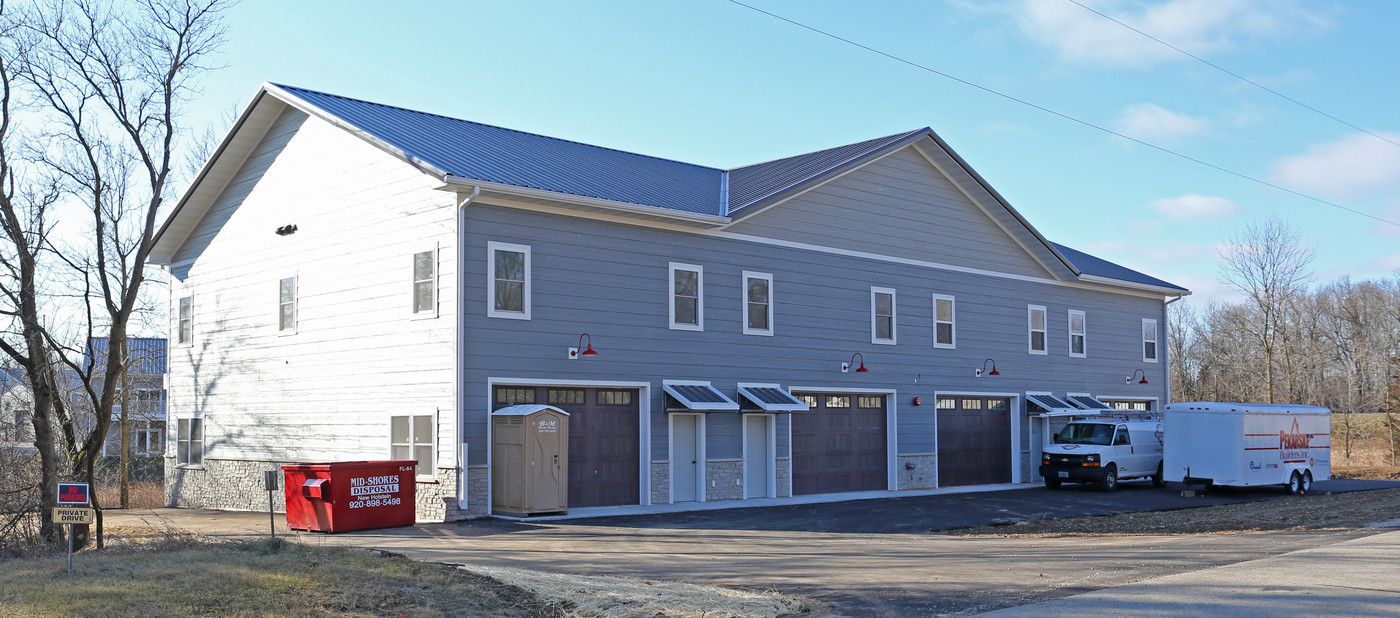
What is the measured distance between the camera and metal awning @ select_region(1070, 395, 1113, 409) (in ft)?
104

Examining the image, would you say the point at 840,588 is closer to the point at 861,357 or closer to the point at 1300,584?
the point at 1300,584

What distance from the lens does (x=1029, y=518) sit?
69.2ft

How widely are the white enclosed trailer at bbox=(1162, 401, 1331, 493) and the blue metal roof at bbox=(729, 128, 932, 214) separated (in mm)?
9155

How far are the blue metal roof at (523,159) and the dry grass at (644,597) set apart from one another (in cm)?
940

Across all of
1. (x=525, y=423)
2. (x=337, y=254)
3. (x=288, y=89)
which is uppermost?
(x=288, y=89)

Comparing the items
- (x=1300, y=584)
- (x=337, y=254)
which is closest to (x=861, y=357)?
(x=337, y=254)

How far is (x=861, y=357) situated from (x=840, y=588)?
48.6 feet

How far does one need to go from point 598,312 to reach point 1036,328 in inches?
588

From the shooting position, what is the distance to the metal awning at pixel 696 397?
22391mm

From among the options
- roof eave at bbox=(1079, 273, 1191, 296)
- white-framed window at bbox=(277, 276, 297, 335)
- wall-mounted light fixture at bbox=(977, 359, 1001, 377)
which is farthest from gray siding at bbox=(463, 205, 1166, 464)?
white-framed window at bbox=(277, 276, 297, 335)

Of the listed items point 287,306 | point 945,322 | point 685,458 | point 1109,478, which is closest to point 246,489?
point 287,306

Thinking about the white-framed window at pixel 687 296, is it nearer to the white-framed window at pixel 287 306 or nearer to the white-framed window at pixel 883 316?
the white-framed window at pixel 883 316

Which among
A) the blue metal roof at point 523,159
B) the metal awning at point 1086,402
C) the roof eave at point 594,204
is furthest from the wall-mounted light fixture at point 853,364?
the metal awning at point 1086,402

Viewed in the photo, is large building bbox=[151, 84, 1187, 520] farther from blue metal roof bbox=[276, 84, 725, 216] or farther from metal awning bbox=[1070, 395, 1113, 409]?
metal awning bbox=[1070, 395, 1113, 409]
